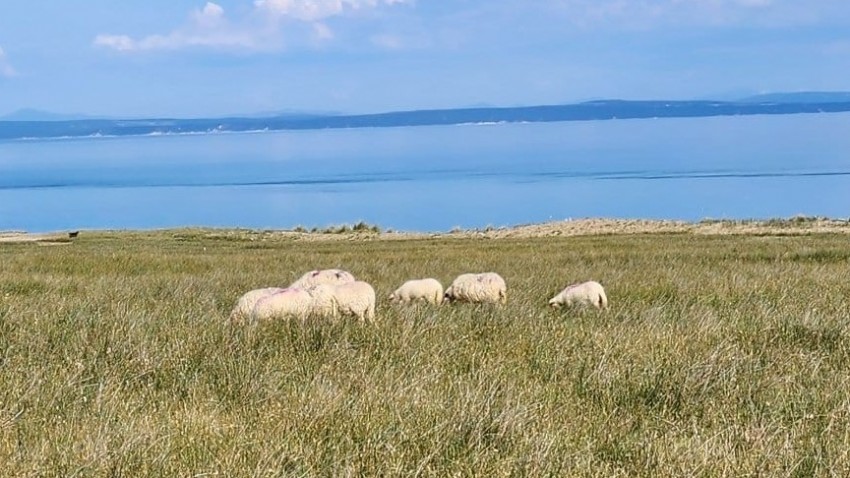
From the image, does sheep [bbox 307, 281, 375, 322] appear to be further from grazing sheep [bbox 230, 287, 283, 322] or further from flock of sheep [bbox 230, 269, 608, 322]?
grazing sheep [bbox 230, 287, 283, 322]

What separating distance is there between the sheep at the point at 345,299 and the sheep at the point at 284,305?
3.9 inches

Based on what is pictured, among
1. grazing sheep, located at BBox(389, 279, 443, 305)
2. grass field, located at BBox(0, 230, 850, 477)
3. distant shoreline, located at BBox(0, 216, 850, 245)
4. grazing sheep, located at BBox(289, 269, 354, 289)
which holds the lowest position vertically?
distant shoreline, located at BBox(0, 216, 850, 245)

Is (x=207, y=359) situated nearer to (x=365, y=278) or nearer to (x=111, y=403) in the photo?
(x=111, y=403)

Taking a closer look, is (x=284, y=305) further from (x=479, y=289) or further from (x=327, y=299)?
(x=479, y=289)

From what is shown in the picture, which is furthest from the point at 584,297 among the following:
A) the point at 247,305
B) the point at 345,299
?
the point at 247,305

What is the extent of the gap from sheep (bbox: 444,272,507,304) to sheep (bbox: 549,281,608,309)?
75cm

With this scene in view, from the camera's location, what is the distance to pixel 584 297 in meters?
10.5

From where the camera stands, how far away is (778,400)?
567cm

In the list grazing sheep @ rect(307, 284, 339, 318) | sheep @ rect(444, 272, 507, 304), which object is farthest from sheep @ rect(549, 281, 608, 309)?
grazing sheep @ rect(307, 284, 339, 318)

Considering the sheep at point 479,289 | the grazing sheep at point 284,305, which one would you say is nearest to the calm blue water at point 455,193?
the sheep at point 479,289

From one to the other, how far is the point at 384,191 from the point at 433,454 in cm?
11899

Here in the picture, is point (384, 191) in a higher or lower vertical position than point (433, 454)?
lower

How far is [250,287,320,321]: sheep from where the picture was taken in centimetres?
845

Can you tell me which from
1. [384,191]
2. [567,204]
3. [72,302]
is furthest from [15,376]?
[384,191]
